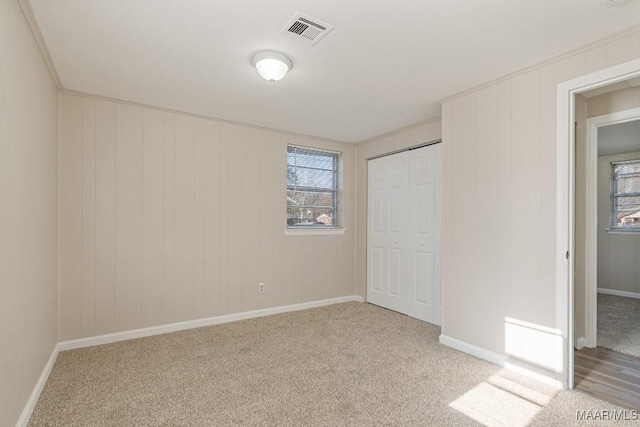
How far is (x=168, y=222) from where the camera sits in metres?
3.62

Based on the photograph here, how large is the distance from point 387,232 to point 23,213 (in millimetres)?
3784

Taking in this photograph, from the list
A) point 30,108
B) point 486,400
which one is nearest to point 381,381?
point 486,400

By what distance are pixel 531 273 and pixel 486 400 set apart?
1.00m

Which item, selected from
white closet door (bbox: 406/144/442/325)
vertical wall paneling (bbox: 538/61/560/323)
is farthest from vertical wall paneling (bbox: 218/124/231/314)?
vertical wall paneling (bbox: 538/61/560/323)

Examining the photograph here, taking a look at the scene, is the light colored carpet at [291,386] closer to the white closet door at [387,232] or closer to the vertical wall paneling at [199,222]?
the vertical wall paneling at [199,222]

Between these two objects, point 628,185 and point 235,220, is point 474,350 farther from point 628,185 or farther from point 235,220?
point 628,185

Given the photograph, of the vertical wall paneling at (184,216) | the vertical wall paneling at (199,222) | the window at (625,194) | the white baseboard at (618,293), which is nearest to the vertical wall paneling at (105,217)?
the vertical wall paneling at (184,216)

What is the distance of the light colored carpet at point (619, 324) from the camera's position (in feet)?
10.3

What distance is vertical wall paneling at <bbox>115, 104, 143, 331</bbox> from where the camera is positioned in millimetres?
3352

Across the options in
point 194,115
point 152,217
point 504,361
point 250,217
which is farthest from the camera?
point 250,217

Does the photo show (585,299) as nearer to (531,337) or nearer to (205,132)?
(531,337)

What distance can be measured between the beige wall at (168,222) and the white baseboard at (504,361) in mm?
2040

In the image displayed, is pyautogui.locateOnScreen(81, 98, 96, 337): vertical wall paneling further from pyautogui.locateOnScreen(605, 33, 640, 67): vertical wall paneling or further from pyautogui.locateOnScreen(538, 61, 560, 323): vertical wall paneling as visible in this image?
pyautogui.locateOnScreen(605, 33, 640, 67): vertical wall paneling

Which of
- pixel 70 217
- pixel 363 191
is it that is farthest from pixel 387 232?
pixel 70 217
